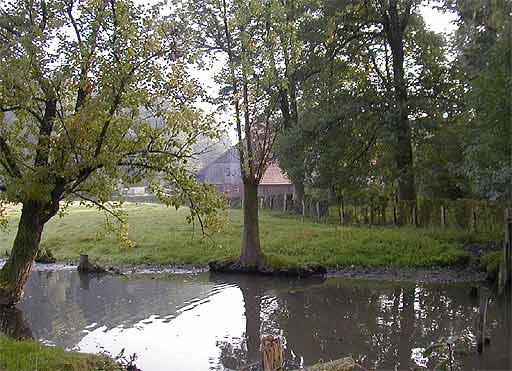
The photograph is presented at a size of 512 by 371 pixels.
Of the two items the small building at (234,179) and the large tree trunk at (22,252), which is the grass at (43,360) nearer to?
the large tree trunk at (22,252)

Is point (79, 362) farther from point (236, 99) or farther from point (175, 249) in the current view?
point (175, 249)

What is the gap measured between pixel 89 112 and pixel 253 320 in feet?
19.7

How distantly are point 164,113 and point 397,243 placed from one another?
11.6 metres

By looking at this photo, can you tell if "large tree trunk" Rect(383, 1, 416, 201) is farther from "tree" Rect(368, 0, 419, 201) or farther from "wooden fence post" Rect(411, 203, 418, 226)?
"wooden fence post" Rect(411, 203, 418, 226)

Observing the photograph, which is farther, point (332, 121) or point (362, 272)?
point (332, 121)

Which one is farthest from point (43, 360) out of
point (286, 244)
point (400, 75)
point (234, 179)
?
point (234, 179)

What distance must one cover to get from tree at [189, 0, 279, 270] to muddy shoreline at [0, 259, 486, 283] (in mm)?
2676

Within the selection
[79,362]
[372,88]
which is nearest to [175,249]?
[372,88]

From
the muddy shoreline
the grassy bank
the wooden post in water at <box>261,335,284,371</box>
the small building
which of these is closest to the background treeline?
the grassy bank

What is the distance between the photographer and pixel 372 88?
22.6 m

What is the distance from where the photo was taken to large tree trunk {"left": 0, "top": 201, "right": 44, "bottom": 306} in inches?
486

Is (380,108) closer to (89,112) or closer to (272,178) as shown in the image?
(89,112)

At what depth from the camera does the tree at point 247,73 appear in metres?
17.6

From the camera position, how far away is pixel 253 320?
1290 cm
